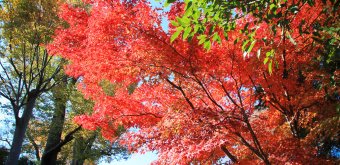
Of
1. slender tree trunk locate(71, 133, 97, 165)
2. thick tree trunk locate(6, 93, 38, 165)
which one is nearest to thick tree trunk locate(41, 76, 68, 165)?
slender tree trunk locate(71, 133, 97, 165)

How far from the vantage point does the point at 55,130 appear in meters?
17.6

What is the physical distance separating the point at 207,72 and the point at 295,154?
248 cm

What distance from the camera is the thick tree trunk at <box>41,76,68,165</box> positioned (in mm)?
16672

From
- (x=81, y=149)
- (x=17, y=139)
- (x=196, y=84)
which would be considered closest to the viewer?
(x=196, y=84)

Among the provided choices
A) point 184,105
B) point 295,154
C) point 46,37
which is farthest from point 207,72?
point 46,37

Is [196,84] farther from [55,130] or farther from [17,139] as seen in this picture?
[55,130]

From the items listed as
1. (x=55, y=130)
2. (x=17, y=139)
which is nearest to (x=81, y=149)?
(x=55, y=130)

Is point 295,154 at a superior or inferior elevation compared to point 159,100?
inferior

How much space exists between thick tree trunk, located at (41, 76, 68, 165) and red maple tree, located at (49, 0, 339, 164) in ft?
29.1

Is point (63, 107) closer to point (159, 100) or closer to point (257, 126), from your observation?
point (159, 100)

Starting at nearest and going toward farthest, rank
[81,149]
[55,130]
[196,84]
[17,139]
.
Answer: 1. [196,84]
2. [17,139]
3. [55,130]
4. [81,149]

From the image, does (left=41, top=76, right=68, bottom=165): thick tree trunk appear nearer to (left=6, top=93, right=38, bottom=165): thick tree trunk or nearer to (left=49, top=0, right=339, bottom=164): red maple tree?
(left=6, top=93, right=38, bottom=165): thick tree trunk

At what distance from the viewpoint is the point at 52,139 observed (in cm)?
1747

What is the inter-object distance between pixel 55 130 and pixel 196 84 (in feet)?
41.1
